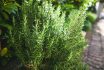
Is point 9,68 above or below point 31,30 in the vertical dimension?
below

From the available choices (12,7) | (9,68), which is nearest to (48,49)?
(12,7)

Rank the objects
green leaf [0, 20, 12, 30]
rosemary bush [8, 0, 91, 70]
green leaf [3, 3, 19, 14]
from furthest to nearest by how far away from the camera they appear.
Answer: green leaf [0, 20, 12, 30] → green leaf [3, 3, 19, 14] → rosemary bush [8, 0, 91, 70]

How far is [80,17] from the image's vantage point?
3703 millimetres

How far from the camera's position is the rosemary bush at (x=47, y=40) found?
3.35 m

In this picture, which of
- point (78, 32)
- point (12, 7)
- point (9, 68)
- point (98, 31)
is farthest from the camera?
point (98, 31)

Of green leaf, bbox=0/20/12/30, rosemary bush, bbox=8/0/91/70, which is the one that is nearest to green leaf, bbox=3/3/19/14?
green leaf, bbox=0/20/12/30

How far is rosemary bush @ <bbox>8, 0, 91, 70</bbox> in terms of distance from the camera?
11.0 ft

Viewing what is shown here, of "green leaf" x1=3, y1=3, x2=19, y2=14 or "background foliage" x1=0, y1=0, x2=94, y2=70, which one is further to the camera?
"green leaf" x1=3, y1=3, x2=19, y2=14

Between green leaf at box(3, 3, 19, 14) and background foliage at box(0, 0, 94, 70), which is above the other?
green leaf at box(3, 3, 19, 14)

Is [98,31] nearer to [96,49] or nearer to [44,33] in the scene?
[96,49]

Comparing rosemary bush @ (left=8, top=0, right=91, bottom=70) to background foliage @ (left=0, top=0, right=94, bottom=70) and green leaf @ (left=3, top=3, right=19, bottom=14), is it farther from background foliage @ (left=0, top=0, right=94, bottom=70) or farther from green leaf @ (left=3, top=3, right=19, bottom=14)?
green leaf @ (left=3, top=3, right=19, bottom=14)

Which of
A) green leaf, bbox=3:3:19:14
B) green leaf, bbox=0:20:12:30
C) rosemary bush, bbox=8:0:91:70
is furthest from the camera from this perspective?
green leaf, bbox=0:20:12:30

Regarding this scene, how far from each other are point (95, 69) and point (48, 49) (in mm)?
2631

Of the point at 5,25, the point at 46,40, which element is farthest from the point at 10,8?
the point at 46,40
